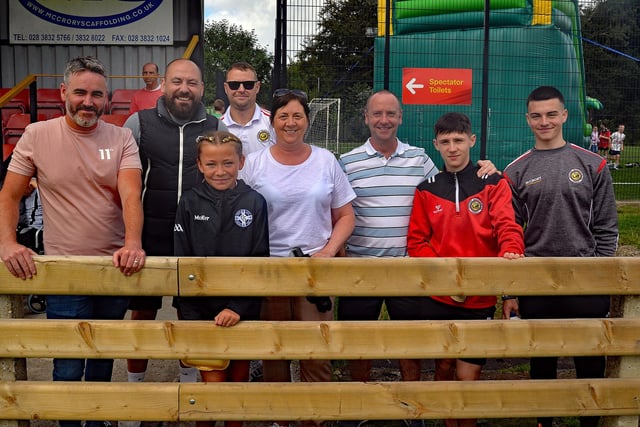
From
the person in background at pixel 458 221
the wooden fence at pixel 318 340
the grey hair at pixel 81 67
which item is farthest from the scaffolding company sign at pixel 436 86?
the wooden fence at pixel 318 340

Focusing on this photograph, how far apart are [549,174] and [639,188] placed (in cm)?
1054

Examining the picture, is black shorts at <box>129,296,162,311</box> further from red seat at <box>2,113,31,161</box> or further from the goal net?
red seat at <box>2,113,31,161</box>

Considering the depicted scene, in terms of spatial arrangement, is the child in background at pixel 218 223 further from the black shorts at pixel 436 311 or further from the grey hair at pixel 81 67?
the black shorts at pixel 436 311

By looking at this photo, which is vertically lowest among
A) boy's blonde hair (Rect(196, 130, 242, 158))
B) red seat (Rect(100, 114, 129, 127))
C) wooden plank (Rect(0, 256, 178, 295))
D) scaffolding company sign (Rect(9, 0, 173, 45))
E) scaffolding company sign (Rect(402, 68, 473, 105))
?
wooden plank (Rect(0, 256, 178, 295))

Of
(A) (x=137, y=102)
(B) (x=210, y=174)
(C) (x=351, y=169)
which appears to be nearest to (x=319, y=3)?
(A) (x=137, y=102)

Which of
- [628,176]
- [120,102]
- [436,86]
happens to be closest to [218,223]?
[436,86]

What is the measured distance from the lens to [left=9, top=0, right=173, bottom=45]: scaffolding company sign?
30.9 feet

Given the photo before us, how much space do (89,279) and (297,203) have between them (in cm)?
109

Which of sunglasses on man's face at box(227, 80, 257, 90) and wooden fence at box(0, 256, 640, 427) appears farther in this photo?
sunglasses on man's face at box(227, 80, 257, 90)

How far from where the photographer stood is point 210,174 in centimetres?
313

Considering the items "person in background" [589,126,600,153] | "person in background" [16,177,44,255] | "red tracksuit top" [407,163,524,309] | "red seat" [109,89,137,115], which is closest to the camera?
"red tracksuit top" [407,163,524,309]

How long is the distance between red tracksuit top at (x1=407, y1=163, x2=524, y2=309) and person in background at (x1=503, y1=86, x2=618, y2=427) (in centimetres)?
21

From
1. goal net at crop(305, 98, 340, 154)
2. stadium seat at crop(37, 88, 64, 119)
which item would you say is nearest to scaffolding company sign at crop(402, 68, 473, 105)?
goal net at crop(305, 98, 340, 154)

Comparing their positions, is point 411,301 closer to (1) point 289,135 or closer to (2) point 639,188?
(1) point 289,135
